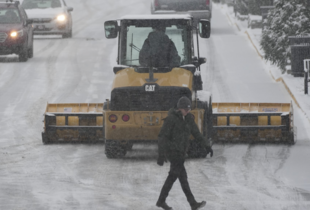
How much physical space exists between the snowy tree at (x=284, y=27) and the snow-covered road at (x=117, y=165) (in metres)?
0.72

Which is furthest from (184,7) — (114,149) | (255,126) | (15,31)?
(114,149)

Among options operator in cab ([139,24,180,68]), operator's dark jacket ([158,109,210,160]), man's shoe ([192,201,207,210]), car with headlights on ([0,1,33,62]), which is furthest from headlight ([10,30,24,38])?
man's shoe ([192,201,207,210])

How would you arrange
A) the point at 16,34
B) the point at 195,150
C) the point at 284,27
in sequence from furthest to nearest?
the point at 16,34, the point at 284,27, the point at 195,150

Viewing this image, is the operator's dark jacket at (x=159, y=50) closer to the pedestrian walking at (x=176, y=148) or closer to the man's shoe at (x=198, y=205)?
the pedestrian walking at (x=176, y=148)

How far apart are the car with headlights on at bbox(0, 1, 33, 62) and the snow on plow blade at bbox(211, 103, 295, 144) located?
1235 centimetres

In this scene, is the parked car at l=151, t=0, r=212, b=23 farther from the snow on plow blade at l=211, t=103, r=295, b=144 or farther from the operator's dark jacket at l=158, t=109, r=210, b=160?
the operator's dark jacket at l=158, t=109, r=210, b=160

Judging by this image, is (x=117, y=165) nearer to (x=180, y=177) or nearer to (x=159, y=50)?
(x=159, y=50)

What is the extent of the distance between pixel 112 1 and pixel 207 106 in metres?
37.9

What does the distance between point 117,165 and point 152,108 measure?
1.03 metres

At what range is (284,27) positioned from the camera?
22891 millimetres

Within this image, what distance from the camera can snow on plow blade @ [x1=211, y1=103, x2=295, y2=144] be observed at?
13.8 metres

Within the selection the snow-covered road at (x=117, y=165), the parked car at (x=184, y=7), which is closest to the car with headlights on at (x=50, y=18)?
the parked car at (x=184, y=7)

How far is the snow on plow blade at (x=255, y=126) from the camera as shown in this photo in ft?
45.3

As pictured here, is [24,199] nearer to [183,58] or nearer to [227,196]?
[227,196]
